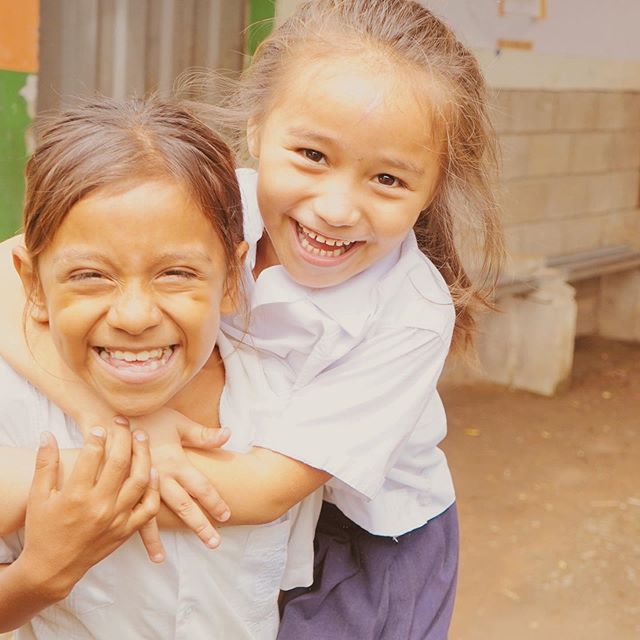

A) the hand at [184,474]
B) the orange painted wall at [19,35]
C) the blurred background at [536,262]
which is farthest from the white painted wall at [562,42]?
the hand at [184,474]

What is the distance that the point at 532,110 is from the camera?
6.30m

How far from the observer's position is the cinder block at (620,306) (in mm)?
7531

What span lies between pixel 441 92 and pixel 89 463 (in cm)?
76

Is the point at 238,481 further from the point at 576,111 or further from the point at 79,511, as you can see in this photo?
the point at 576,111

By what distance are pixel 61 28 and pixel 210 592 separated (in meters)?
3.00

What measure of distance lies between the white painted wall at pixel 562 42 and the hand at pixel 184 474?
13.5 ft

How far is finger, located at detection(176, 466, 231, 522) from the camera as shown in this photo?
1465mm

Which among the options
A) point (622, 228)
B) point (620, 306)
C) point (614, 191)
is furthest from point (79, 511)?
point (620, 306)

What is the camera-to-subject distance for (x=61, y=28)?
4.09 m

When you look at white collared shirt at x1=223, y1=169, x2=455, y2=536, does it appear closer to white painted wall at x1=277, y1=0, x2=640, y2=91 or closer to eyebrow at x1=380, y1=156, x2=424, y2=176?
eyebrow at x1=380, y1=156, x2=424, y2=176

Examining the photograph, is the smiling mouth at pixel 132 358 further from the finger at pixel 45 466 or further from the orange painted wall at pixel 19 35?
the orange painted wall at pixel 19 35

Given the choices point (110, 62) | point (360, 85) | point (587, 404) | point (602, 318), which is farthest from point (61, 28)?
point (602, 318)

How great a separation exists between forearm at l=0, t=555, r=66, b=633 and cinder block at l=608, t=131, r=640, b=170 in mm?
6255

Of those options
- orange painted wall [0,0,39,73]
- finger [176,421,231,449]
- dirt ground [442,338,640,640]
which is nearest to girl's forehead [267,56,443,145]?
finger [176,421,231,449]
